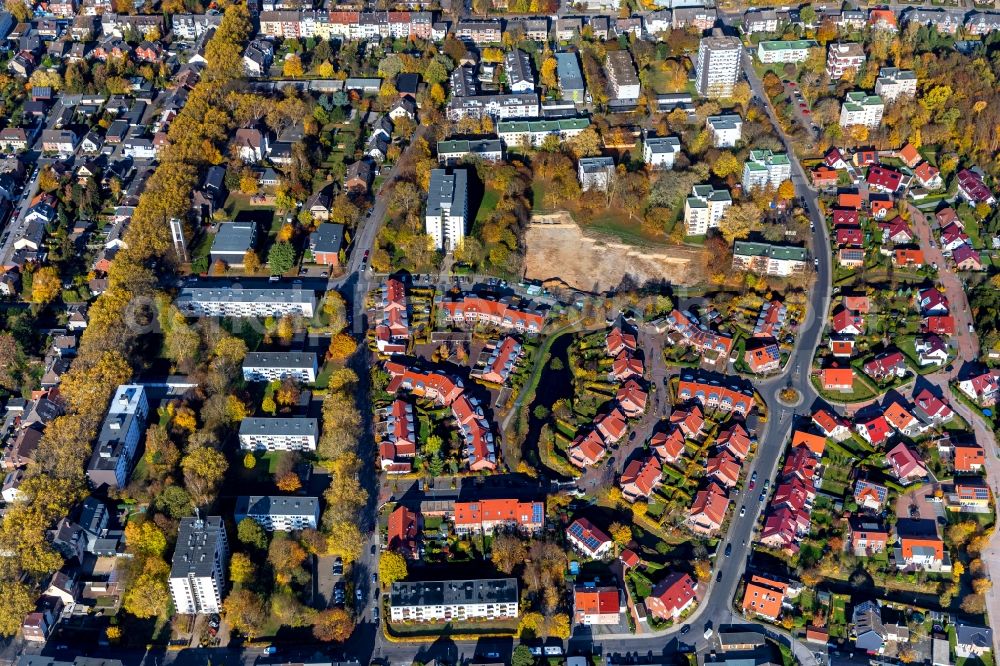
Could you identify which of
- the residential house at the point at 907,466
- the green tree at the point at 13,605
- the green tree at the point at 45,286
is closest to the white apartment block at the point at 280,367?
the green tree at the point at 45,286

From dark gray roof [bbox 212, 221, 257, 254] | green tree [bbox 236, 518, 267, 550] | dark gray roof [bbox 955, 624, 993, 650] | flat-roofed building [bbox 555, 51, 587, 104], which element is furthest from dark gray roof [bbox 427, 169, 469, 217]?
dark gray roof [bbox 955, 624, 993, 650]

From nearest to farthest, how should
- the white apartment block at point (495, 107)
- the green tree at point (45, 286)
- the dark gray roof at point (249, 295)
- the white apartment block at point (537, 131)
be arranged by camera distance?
the dark gray roof at point (249, 295) → the green tree at point (45, 286) → the white apartment block at point (537, 131) → the white apartment block at point (495, 107)

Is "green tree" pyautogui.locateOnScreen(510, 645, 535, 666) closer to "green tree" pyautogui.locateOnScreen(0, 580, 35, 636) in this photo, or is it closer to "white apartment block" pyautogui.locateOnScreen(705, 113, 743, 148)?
"green tree" pyautogui.locateOnScreen(0, 580, 35, 636)

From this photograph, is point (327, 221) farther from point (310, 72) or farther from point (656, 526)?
point (656, 526)

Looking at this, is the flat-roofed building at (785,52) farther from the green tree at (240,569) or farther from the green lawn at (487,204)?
the green tree at (240,569)

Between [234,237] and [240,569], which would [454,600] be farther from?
[234,237]

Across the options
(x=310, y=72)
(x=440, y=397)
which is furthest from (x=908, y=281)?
(x=310, y=72)

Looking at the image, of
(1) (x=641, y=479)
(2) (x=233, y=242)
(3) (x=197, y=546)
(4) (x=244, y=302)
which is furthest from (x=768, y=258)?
(3) (x=197, y=546)

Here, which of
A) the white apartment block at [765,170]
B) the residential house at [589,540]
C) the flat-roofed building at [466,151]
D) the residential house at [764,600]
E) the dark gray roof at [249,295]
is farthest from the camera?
the flat-roofed building at [466,151]

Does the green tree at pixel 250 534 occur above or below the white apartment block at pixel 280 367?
below
